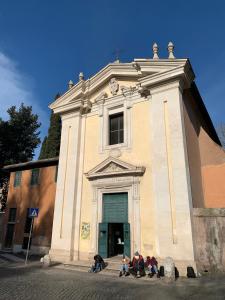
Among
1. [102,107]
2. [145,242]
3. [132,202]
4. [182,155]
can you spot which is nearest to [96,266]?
[145,242]

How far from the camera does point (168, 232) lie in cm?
1018

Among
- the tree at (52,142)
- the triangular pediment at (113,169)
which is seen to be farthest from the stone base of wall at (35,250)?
the tree at (52,142)

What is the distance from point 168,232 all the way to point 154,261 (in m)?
1.27

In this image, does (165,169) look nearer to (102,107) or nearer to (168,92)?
(168,92)

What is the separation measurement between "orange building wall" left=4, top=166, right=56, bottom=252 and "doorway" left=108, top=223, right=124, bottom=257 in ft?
15.7

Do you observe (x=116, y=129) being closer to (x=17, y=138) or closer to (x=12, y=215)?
(x=12, y=215)

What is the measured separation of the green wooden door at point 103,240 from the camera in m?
12.0

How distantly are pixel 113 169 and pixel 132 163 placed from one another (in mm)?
1054

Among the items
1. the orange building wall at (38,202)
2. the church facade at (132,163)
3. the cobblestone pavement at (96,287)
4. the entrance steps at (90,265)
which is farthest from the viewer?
the orange building wall at (38,202)

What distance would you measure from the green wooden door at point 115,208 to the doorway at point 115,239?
1.56 feet

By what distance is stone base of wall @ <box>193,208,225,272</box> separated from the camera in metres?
9.47

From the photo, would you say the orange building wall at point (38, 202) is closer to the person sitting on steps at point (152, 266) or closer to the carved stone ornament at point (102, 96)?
the carved stone ornament at point (102, 96)

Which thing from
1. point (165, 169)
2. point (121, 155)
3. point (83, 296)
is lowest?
point (83, 296)

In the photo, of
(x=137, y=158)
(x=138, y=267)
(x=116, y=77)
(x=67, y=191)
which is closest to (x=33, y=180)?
(x=67, y=191)
